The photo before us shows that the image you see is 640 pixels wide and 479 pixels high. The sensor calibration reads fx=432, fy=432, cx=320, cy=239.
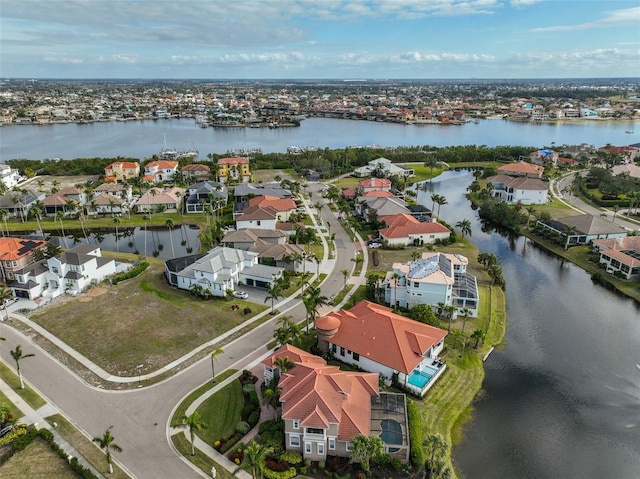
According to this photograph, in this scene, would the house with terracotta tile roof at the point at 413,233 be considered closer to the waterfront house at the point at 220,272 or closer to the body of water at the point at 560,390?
the body of water at the point at 560,390

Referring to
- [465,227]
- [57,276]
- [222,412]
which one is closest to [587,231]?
[465,227]

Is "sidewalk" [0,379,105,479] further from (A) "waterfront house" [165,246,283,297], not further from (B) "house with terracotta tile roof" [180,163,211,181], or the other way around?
(B) "house with terracotta tile roof" [180,163,211,181]

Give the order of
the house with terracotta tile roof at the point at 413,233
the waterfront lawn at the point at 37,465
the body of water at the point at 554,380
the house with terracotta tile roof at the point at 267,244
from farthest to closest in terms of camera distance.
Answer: the house with terracotta tile roof at the point at 413,233 → the house with terracotta tile roof at the point at 267,244 → the body of water at the point at 554,380 → the waterfront lawn at the point at 37,465

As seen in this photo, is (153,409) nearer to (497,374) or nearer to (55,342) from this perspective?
(55,342)

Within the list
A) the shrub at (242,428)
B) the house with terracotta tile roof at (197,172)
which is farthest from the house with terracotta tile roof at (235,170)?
the shrub at (242,428)

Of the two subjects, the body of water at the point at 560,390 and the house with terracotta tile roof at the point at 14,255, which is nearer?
the body of water at the point at 560,390

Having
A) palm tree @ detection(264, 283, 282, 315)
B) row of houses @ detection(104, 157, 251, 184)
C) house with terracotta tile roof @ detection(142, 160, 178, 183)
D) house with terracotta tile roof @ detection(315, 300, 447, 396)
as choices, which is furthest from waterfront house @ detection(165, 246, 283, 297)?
house with terracotta tile roof @ detection(142, 160, 178, 183)
